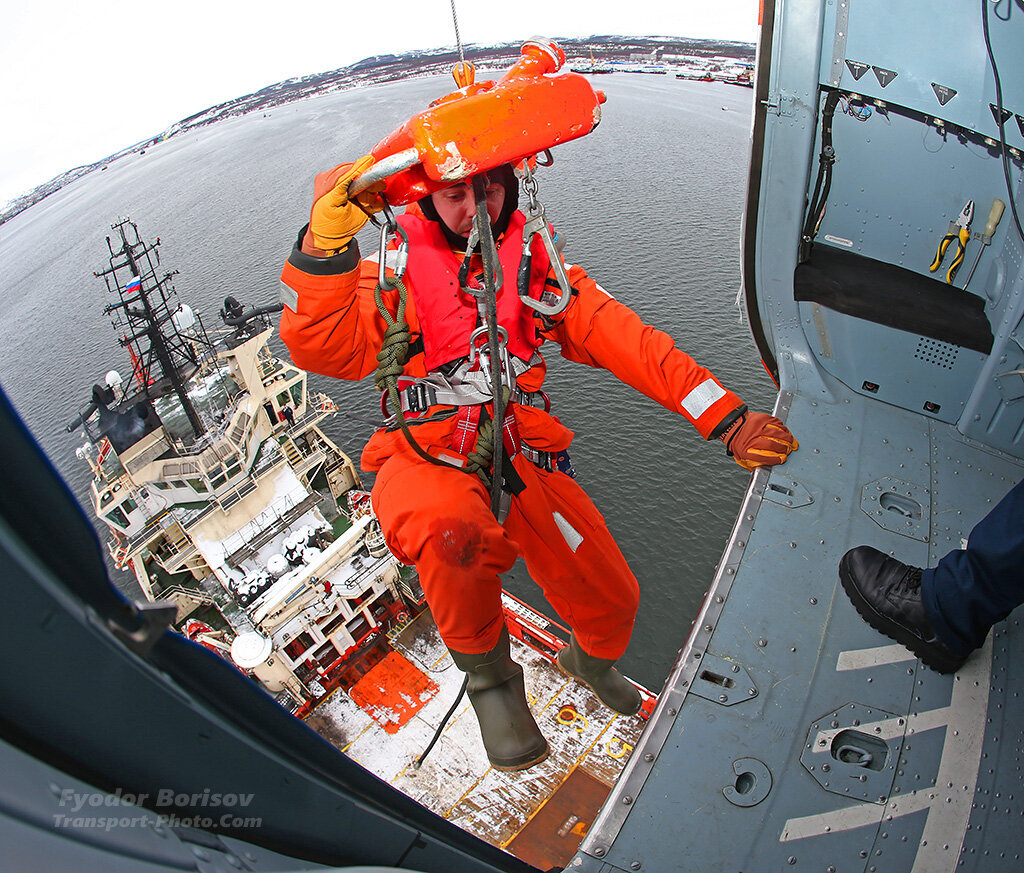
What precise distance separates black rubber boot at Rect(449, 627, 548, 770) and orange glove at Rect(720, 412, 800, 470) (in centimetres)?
170

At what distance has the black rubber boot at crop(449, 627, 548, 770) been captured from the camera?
354 centimetres

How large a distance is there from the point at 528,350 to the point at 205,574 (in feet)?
57.2

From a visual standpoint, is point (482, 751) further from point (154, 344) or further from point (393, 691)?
point (154, 344)

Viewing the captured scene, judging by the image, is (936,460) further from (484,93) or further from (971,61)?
(484,93)

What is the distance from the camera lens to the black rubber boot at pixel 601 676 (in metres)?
4.57

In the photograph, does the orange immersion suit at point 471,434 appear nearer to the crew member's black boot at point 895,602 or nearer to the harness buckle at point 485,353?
the harness buckle at point 485,353

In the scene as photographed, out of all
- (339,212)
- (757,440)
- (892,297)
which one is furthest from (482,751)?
(339,212)

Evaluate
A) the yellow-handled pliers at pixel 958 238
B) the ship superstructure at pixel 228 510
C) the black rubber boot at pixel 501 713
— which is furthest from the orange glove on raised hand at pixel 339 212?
the ship superstructure at pixel 228 510

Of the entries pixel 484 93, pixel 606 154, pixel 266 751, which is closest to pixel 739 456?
pixel 484 93

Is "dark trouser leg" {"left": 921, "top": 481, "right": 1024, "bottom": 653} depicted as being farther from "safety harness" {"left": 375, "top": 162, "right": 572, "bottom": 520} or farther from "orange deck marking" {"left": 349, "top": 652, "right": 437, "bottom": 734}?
"orange deck marking" {"left": 349, "top": 652, "right": 437, "bottom": 734}

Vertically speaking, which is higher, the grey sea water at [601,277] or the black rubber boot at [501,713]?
the black rubber boot at [501,713]

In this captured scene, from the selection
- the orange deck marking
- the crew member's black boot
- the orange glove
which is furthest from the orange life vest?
the orange deck marking

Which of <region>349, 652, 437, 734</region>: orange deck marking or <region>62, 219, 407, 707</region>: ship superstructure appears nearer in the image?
<region>349, 652, 437, 734</region>: orange deck marking

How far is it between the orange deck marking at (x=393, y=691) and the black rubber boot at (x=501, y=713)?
12.9m
